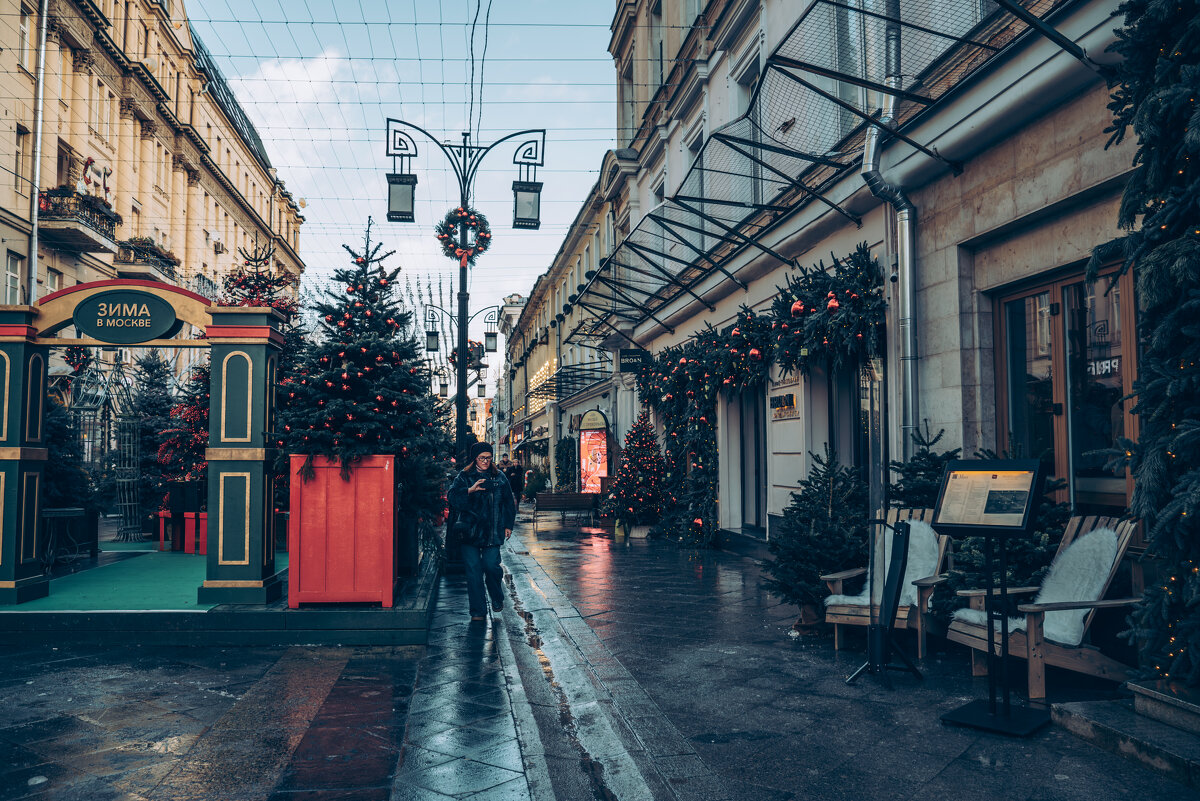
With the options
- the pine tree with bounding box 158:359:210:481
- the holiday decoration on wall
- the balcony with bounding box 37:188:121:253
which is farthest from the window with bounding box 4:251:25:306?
the holiday decoration on wall

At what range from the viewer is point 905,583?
6.54 metres

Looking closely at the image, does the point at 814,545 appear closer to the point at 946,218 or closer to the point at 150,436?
the point at 946,218

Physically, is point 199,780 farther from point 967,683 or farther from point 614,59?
point 614,59

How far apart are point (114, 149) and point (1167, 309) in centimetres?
3269

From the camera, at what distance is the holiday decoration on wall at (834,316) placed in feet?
28.1

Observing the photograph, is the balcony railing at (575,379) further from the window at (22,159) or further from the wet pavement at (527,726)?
the wet pavement at (527,726)

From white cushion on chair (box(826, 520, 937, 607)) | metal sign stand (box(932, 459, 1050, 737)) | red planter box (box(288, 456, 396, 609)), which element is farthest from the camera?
red planter box (box(288, 456, 396, 609))

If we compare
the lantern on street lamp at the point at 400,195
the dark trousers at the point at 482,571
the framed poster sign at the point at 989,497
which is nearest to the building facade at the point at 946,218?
the framed poster sign at the point at 989,497

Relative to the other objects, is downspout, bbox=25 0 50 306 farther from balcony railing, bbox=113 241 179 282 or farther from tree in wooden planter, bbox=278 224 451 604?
tree in wooden planter, bbox=278 224 451 604

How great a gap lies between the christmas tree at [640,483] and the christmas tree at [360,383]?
8.09m

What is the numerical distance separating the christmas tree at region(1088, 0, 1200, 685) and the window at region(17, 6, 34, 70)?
26598 mm

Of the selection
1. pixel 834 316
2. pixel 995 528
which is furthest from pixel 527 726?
pixel 834 316

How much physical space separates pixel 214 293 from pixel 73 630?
3325 centimetres

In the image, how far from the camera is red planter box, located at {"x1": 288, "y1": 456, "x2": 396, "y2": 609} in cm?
724
